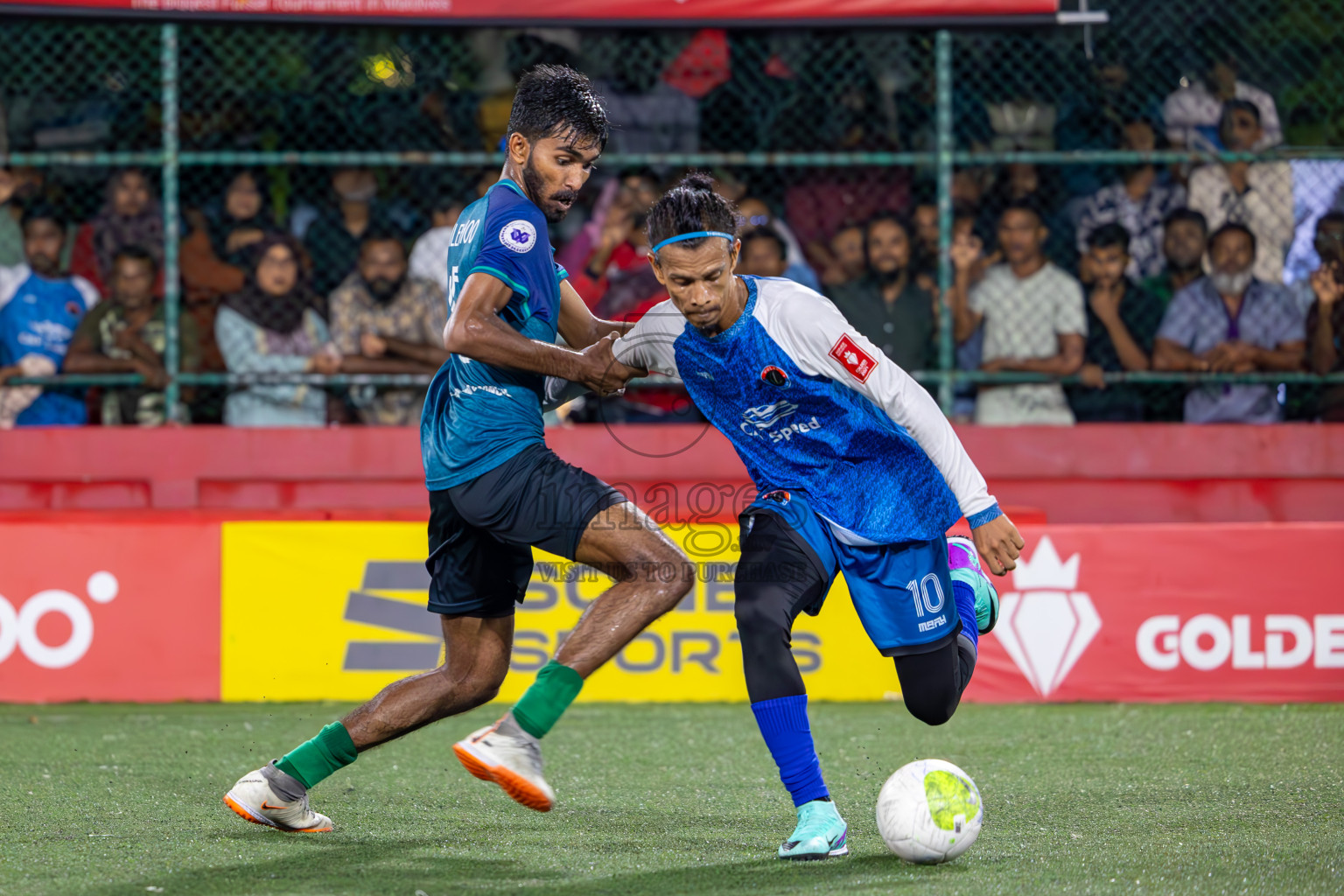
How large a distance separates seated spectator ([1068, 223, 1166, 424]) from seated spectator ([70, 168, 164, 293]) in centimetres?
537

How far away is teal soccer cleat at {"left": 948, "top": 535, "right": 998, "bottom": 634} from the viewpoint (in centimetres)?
486

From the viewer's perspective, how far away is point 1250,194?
850 cm

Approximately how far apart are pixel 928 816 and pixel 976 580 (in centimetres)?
111

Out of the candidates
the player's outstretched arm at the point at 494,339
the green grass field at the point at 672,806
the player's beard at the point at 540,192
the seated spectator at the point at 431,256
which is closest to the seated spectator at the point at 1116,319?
the green grass field at the point at 672,806

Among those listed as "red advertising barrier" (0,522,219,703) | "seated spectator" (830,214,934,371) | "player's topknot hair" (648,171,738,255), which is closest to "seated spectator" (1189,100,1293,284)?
"seated spectator" (830,214,934,371)

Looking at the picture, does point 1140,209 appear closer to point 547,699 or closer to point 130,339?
point 130,339

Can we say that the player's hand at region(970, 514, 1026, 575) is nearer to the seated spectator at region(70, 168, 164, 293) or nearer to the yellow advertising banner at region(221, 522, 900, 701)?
the yellow advertising banner at region(221, 522, 900, 701)

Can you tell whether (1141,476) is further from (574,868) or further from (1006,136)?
(574,868)

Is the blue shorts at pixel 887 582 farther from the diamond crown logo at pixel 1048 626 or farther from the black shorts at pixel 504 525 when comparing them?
the diamond crown logo at pixel 1048 626

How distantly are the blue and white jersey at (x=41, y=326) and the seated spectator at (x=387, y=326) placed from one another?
58.6 inches

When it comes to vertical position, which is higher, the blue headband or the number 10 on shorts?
the blue headband

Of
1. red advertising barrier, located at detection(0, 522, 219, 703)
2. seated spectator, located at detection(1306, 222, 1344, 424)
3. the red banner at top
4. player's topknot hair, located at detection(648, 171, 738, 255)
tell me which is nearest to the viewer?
player's topknot hair, located at detection(648, 171, 738, 255)

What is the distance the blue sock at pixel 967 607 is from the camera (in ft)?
15.5

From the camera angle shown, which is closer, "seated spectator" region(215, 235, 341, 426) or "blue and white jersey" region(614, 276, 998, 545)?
"blue and white jersey" region(614, 276, 998, 545)
